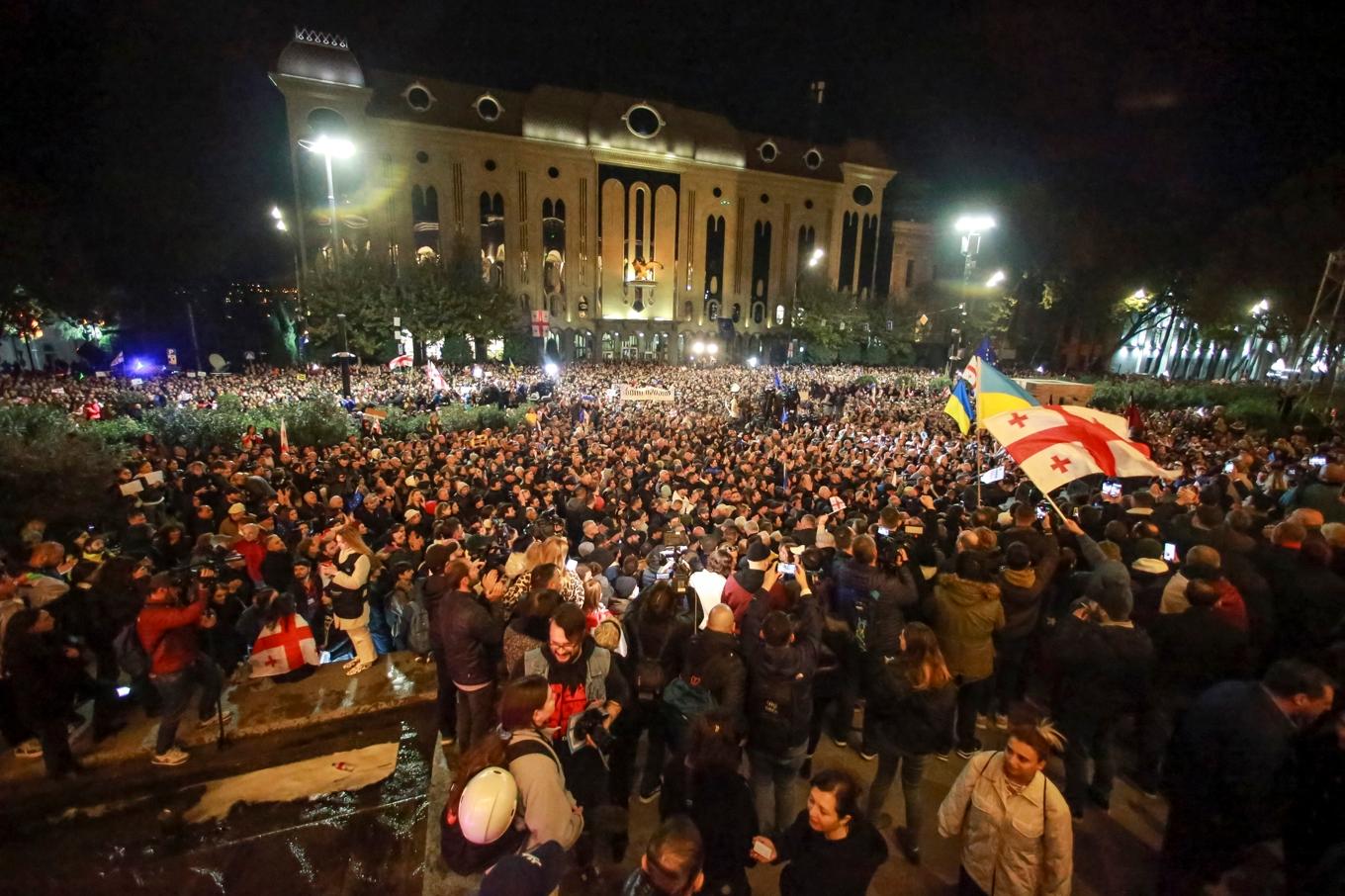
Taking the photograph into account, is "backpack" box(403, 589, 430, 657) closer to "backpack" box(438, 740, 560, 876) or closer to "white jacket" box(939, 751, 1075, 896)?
"backpack" box(438, 740, 560, 876)

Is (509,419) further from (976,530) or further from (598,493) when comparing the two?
(976,530)

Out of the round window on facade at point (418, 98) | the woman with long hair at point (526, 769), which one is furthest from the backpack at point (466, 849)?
the round window on facade at point (418, 98)

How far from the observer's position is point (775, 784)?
3.81 meters

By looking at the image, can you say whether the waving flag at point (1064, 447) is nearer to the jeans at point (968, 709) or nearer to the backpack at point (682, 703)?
the jeans at point (968, 709)

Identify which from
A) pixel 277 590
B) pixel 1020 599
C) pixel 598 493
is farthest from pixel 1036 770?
pixel 598 493

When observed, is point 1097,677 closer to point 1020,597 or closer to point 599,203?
point 1020,597

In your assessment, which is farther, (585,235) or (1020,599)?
(585,235)

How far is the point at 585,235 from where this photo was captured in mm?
46969

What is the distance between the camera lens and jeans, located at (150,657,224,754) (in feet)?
13.6

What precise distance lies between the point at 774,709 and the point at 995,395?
20.3 feet

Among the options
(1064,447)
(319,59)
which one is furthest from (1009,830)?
(319,59)

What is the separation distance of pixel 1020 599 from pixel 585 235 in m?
46.4

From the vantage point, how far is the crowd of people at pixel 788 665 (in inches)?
109

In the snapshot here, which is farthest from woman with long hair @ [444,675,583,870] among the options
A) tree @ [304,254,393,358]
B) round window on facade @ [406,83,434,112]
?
round window on facade @ [406,83,434,112]
